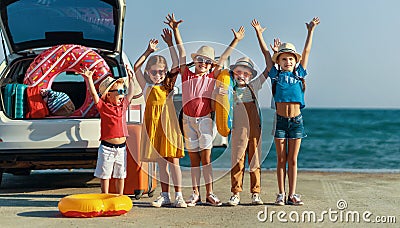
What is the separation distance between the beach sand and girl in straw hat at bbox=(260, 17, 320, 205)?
1.71 ft

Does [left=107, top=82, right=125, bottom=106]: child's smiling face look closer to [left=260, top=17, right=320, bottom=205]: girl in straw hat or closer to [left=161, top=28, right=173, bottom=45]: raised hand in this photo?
[left=161, top=28, right=173, bottom=45]: raised hand

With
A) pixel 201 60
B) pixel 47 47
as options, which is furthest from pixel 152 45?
pixel 47 47

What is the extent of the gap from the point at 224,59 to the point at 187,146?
1.01 meters

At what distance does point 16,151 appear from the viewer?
300 inches

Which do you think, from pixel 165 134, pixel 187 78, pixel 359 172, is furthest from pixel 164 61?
pixel 359 172

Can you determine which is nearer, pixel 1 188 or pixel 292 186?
pixel 292 186

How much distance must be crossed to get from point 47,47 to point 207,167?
2.93 m

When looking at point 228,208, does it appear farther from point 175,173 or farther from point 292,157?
point 292,157

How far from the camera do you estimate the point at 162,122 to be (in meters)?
7.30

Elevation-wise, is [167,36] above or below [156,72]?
above

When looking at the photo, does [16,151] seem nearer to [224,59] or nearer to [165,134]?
[165,134]

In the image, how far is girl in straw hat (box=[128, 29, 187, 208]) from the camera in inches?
286

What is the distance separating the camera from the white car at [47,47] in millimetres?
7629

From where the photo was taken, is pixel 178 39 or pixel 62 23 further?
Result: pixel 62 23
